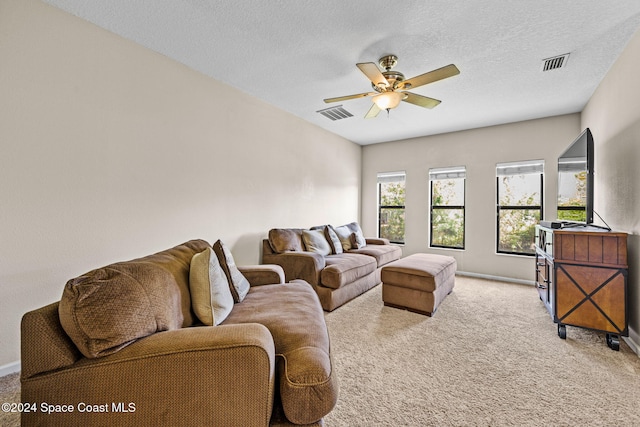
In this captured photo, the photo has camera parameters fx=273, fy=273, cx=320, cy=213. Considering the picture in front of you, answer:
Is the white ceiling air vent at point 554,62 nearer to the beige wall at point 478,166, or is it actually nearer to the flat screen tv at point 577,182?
the flat screen tv at point 577,182

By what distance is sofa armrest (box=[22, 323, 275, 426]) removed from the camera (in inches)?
37.2

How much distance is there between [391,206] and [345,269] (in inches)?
114

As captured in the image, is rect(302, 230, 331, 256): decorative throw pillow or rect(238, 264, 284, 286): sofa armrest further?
rect(302, 230, 331, 256): decorative throw pillow

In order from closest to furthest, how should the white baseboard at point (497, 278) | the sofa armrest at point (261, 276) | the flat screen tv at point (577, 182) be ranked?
the sofa armrest at point (261, 276), the flat screen tv at point (577, 182), the white baseboard at point (497, 278)

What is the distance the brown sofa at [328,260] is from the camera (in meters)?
3.08

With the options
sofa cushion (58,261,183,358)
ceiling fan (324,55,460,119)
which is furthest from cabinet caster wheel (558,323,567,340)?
sofa cushion (58,261,183,358)

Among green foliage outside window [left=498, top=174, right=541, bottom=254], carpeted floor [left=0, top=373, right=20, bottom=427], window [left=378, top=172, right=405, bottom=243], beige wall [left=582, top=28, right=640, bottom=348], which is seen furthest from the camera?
window [left=378, top=172, right=405, bottom=243]

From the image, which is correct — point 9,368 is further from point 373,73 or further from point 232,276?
point 373,73

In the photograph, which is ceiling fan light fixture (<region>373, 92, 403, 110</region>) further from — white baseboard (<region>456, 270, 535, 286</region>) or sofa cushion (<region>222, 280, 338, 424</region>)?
white baseboard (<region>456, 270, 535, 286</region>)

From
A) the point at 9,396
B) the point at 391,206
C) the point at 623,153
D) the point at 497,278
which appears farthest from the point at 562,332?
the point at 9,396

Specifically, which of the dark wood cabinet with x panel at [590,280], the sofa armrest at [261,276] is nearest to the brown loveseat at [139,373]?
the sofa armrest at [261,276]

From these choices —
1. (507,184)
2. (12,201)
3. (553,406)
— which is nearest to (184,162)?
(12,201)

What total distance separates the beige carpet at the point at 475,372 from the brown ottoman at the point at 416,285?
128 mm

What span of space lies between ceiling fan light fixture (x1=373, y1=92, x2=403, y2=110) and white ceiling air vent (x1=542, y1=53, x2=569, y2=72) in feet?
4.66
